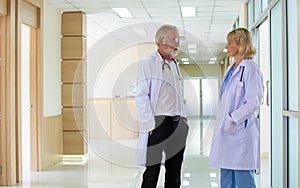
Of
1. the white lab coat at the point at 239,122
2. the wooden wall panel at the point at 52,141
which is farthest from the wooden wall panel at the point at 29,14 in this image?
the white lab coat at the point at 239,122

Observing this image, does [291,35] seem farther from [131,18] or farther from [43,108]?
[131,18]

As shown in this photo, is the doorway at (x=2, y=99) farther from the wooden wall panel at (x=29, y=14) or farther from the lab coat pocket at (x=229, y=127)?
the lab coat pocket at (x=229, y=127)

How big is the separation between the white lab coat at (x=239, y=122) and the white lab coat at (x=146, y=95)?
48cm

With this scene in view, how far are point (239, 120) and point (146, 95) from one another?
62cm

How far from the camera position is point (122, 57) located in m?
2.72

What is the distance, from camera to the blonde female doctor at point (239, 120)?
2.92 metres

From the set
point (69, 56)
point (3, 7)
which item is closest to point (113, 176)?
point (3, 7)

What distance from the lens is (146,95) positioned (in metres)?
2.89

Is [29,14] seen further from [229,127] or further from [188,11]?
[229,127]

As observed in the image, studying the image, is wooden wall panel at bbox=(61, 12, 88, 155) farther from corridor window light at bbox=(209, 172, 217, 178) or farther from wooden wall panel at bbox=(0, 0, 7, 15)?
corridor window light at bbox=(209, 172, 217, 178)

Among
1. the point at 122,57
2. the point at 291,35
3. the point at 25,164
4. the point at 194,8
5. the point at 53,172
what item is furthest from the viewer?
the point at 194,8

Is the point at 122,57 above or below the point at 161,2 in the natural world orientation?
below

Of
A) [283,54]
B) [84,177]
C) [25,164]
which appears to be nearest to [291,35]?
[283,54]

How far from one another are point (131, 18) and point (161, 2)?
61.5 inches
